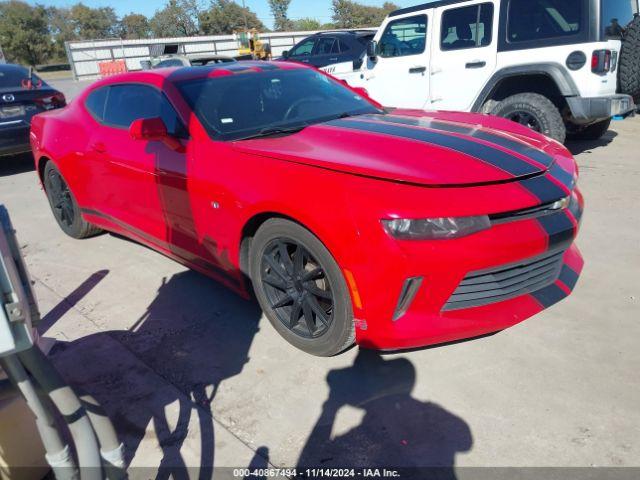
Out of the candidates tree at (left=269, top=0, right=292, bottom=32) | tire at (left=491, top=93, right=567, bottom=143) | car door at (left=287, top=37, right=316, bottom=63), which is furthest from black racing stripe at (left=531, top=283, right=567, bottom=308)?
tree at (left=269, top=0, right=292, bottom=32)

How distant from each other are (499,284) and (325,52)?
941cm

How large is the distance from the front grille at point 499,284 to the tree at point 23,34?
5543 cm

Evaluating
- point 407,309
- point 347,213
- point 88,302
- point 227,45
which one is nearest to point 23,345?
point 347,213

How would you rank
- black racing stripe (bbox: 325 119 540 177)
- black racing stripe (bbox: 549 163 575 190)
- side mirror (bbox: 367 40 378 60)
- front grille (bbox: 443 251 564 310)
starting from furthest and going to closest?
1. side mirror (bbox: 367 40 378 60)
2. black racing stripe (bbox: 549 163 575 190)
3. black racing stripe (bbox: 325 119 540 177)
4. front grille (bbox: 443 251 564 310)

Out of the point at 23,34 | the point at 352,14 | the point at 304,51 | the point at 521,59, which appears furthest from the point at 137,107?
the point at 352,14

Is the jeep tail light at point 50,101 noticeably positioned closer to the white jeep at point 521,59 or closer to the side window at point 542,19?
the white jeep at point 521,59

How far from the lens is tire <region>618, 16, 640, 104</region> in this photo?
5.70 meters

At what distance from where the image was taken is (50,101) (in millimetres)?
7738

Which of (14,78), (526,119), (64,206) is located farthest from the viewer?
(14,78)

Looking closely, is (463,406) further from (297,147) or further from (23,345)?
(23,345)

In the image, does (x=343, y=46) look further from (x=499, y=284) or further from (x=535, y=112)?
(x=499, y=284)

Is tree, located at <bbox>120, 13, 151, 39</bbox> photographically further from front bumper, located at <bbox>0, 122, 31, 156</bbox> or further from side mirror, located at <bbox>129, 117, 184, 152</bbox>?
side mirror, located at <bbox>129, 117, 184, 152</bbox>

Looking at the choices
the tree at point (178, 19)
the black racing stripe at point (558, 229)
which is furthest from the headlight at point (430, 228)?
the tree at point (178, 19)

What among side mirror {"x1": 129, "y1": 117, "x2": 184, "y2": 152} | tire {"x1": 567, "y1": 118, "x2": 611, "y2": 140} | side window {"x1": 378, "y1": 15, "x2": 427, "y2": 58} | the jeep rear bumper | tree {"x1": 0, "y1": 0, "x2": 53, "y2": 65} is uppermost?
tree {"x1": 0, "y1": 0, "x2": 53, "y2": 65}
